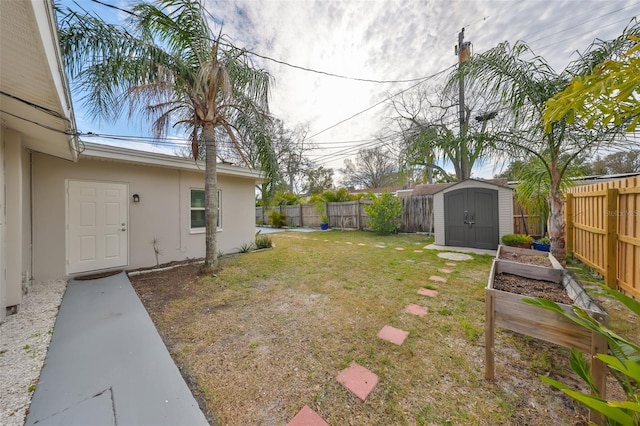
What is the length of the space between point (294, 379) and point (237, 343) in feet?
2.67

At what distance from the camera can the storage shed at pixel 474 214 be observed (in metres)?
6.18

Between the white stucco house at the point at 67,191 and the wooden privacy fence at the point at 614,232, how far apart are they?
6.10 meters

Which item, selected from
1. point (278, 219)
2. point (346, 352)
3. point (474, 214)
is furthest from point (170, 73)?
point (278, 219)

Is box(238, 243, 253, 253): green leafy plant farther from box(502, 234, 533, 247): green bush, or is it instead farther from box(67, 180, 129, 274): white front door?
box(502, 234, 533, 247): green bush

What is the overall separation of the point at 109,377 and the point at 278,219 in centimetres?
1288

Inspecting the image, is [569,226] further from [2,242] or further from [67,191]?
[67,191]

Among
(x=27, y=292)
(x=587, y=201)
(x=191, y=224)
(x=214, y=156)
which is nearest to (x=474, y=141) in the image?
(x=587, y=201)

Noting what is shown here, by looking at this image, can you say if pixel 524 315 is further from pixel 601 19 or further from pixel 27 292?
pixel 601 19

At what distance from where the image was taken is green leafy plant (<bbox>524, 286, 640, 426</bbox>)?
2.78ft

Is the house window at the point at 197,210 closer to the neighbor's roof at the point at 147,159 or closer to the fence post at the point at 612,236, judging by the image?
the neighbor's roof at the point at 147,159

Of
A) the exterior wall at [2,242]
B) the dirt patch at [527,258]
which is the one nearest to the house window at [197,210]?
the exterior wall at [2,242]

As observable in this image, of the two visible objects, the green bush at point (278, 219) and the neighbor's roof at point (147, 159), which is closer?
the neighbor's roof at point (147, 159)

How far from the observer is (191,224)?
18.9 feet

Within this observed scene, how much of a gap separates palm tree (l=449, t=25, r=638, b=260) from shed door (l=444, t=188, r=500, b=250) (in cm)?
221
